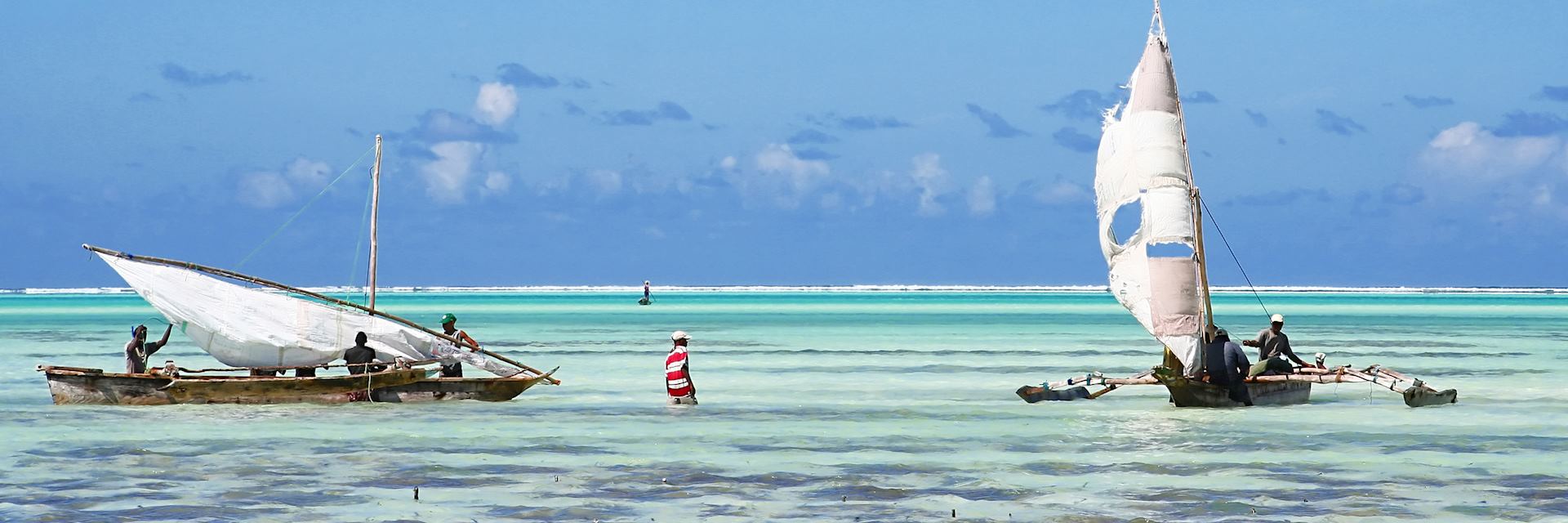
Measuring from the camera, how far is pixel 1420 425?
853 inches

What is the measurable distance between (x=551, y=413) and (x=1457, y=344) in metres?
34.8

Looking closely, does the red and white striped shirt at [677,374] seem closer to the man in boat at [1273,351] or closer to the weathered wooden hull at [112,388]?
the weathered wooden hull at [112,388]

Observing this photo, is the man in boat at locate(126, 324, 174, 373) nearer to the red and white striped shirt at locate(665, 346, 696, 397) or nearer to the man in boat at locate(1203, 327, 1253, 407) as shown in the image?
the red and white striped shirt at locate(665, 346, 696, 397)

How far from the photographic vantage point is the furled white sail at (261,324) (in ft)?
82.6

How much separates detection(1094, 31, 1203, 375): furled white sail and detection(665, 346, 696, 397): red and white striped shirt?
277 inches

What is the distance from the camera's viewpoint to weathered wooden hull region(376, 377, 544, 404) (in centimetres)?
2542

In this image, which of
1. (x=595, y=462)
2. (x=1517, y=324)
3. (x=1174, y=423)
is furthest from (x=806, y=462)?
(x=1517, y=324)

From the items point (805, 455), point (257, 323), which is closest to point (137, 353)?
point (257, 323)

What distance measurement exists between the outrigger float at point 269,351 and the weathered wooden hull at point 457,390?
0.01m

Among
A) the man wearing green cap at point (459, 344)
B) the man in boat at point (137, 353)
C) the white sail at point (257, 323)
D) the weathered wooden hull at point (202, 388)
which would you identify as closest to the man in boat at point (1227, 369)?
the man wearing green cap at point (459, 344)

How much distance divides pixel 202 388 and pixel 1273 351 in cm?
1649

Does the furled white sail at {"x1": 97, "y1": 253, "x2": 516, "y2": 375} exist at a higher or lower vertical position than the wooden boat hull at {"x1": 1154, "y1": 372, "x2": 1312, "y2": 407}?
higher

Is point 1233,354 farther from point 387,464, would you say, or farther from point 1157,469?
point 387,464

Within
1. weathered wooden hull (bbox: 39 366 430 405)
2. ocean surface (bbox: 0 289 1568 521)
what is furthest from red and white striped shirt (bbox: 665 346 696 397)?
weathered wooden hull (bbox: 39 366 430 405)
